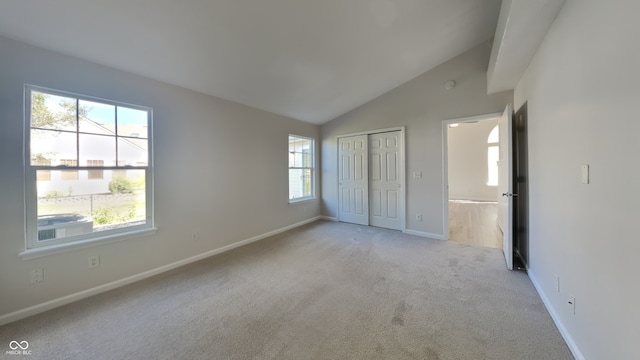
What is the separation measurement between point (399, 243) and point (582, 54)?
9.89 feet

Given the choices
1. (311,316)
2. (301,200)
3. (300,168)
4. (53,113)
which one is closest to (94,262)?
(53,113)

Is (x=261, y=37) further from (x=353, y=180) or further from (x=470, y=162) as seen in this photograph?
(x=470, y=162)

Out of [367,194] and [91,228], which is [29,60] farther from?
[367,194]

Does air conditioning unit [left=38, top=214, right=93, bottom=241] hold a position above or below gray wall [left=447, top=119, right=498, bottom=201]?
below

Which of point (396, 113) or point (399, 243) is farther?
point (396, 113)

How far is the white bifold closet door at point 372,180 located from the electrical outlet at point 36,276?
14.5 ft

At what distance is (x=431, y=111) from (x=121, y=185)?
183 inches

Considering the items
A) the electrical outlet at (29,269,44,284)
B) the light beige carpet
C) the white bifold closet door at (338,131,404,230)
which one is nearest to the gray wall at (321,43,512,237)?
the white bifold closet door at (338,131,404,230)

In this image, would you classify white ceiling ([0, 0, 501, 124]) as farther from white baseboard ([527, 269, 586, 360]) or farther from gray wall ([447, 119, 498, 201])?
gray wall ([447, 119, 498, 201])

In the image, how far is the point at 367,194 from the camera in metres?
4.89

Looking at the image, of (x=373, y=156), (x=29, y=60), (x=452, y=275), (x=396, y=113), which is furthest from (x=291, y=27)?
(x=452, y=275)

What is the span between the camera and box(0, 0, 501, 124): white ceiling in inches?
75.3

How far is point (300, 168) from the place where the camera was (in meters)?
5.14

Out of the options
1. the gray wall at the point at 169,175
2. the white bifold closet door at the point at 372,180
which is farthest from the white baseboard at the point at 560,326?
the gray wall at the point at 169,175
